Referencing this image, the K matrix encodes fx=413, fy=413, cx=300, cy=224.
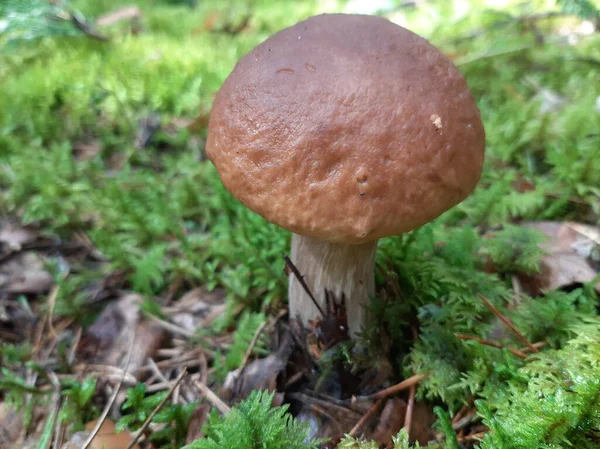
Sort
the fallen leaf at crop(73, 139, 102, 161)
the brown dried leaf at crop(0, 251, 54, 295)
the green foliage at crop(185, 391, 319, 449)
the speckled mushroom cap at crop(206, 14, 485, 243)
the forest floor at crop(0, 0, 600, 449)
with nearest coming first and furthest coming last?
the speckled mushroom cap at crop(206, 14, 485, 243), the green foliage at crop(185, 391, 319, 449), the forest floor at crop(0, 0, 600, 449), the brown dried leaf at crop(0, 251, 54, 295), the fallen leaf at crop(73, 139, 102, 161)

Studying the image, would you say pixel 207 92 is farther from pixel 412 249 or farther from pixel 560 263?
pixel 560 263

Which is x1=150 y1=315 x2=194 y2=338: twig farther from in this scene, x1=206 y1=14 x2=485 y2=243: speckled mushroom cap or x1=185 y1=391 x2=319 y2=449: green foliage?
x1=206 y1=14 x2=485 y2=243: speckled mushroom cap

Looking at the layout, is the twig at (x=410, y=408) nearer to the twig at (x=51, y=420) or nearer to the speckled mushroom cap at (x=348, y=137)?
the speckled mushroom cap at (x=348, y=137)

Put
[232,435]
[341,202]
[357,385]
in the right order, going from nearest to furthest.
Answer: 1. [341,202]
2. [232,435]
3. [357,385]

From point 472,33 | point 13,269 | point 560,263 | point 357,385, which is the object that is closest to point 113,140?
point 13,269

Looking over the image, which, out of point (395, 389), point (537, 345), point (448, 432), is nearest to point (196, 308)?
point (395, 389)

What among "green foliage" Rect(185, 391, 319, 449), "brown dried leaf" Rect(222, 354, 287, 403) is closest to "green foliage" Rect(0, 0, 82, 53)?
"brown dried leaf" Rect(222, 354, 287, 403)

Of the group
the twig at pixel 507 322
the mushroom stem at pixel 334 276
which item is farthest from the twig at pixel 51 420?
the twig at pixel 507 322
